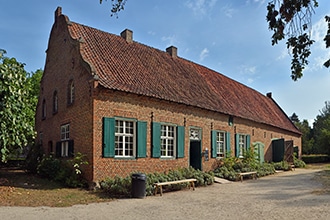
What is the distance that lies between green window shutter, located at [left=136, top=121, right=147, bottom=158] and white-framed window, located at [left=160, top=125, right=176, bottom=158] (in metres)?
1.42

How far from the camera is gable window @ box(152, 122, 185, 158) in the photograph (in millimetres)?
15180

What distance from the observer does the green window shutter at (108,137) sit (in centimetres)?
1319

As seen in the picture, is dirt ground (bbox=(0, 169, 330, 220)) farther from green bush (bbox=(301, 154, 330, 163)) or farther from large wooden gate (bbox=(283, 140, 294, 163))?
green bush (bbox=(301, 154, 330, 163))

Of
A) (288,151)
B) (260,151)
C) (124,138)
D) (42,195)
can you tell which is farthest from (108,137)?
(288,151)

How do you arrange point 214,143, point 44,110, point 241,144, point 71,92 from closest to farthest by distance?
1. point 71,92
2. point 214,143
3. point 44,110
4. point 241,144

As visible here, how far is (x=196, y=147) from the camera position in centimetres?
1819

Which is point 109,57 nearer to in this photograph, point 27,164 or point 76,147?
point 76,147

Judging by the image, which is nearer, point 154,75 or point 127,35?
point 154,75

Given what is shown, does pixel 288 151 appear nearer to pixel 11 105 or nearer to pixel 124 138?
pixel 124 138

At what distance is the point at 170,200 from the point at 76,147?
18.7 ft

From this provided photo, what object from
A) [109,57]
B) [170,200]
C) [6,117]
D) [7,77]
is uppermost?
[109,57]

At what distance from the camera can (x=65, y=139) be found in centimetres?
1600

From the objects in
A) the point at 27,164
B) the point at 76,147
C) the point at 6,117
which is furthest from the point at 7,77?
the point at 27,164

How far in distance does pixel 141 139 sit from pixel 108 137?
1736 mm
